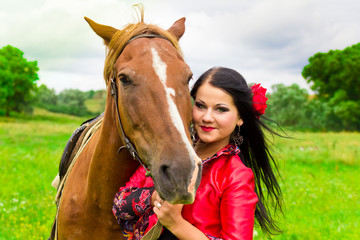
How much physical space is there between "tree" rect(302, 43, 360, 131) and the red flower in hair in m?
36.6

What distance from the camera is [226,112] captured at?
2.01 metres

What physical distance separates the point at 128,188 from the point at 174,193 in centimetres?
67

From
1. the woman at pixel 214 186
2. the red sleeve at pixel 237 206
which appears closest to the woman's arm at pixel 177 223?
the woman at pixel 214 186

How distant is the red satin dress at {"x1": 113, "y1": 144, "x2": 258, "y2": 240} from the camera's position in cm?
176

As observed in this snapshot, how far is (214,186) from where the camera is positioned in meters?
1.86

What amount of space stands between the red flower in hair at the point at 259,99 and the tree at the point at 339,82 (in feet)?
120

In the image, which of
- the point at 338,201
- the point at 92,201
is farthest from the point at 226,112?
the point at 338,201

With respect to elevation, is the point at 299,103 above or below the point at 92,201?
above

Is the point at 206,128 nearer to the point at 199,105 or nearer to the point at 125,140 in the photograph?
the point at 199,105

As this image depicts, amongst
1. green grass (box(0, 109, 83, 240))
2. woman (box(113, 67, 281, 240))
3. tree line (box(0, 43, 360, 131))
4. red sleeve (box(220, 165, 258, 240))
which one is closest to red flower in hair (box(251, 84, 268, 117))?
woman (box(113, 67, 281, 240))

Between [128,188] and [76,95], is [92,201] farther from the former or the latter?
[76,95]

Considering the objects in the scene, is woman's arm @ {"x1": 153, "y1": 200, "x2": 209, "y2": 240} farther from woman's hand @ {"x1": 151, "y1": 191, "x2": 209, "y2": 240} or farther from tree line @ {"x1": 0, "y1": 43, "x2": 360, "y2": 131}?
tree line @ {"x1": 0, "y1": 43, "x2": 360, "y2": 131}

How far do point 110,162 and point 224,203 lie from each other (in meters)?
0.84

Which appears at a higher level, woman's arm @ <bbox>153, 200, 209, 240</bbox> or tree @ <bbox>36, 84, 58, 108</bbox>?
tree @ <bbox>36, 84, 58, 108</bbox>
